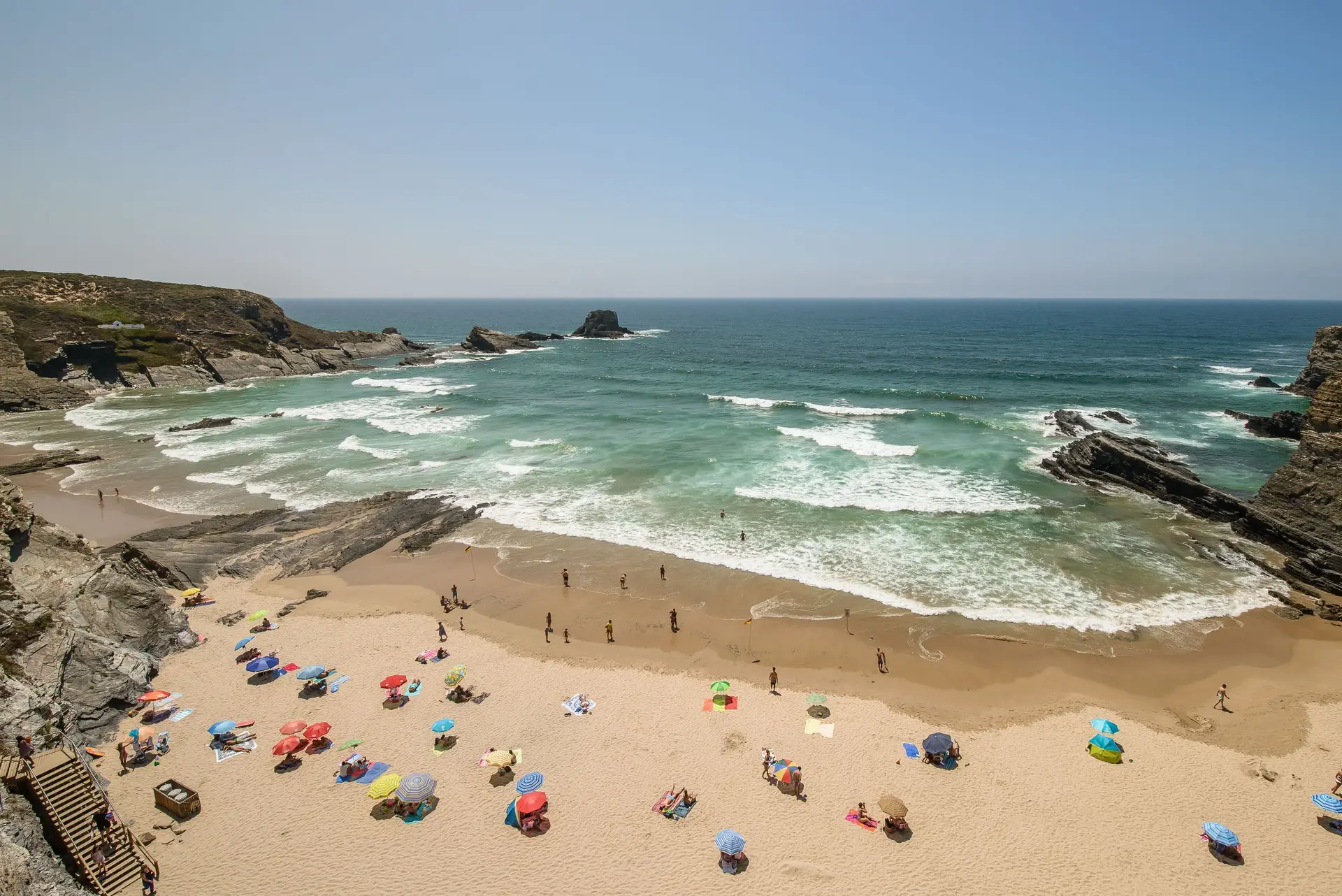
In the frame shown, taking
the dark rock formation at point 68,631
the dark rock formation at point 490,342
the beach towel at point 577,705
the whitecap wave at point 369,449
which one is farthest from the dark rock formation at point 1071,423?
the dark rock formation at point 490,342

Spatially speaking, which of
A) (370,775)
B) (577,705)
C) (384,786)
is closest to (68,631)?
(370,775)

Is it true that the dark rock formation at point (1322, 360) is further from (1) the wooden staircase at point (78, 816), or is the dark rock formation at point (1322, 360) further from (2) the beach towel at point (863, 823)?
(1) the wooden staircase at point (78, 816)

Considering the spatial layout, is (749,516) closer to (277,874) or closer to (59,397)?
(277,874)

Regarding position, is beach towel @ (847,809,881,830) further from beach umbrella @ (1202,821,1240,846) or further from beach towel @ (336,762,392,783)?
beach towel @ (336,762,392,783)

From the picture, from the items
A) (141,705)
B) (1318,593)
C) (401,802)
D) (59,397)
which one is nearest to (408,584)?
(141,705)

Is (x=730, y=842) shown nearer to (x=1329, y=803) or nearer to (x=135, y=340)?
(x=1329, y=803)

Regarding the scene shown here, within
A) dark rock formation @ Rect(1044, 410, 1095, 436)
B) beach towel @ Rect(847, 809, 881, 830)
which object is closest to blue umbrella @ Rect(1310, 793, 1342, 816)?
beach towel @ Rect(847, 809, 881, 830)

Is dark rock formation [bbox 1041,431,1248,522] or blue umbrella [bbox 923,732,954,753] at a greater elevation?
dark rock formation [bbox 1041,431,1248,522]
